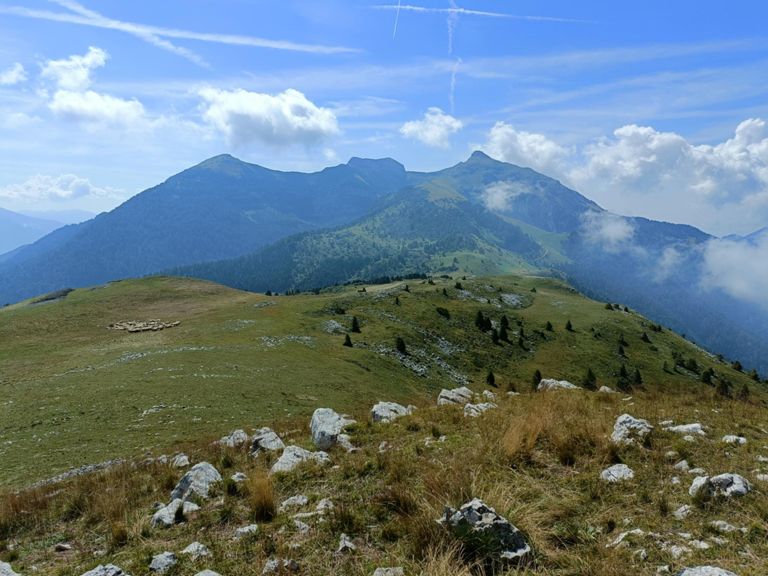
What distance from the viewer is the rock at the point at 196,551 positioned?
24.3ft

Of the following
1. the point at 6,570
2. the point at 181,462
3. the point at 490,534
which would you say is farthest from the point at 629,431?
the point at 181,462

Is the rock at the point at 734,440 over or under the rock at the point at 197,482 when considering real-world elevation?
over

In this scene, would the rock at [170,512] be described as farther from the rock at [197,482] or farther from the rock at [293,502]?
the rock at [293,502]

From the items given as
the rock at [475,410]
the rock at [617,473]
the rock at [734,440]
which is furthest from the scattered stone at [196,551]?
the rock at [734,440]

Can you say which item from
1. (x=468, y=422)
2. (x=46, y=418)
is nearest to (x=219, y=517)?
(x=468, y=422)

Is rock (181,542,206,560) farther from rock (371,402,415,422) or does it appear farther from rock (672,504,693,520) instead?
rock (371,402,415,422)

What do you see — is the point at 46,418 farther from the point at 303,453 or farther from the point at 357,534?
the point at 357,534

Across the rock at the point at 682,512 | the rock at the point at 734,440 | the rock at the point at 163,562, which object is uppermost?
the rock at the point at 682,512

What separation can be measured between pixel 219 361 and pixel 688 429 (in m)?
37.8

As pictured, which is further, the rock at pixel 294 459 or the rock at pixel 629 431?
the rock at pixel 294 459

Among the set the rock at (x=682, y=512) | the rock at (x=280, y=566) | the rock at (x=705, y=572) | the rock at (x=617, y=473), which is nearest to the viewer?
the rock at (x=705, y=572)

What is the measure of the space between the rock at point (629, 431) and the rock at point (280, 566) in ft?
23.9

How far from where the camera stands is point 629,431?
36.2 feet

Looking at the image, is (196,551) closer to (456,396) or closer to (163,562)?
(163,562)
